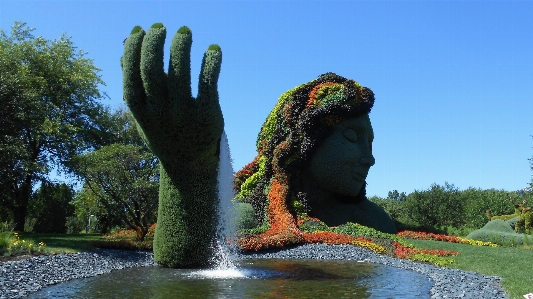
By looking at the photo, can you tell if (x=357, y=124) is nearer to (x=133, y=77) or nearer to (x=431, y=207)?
(x=133, y=77)

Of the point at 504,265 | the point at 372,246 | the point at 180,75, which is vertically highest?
the point at 180,75

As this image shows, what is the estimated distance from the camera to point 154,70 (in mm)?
8734

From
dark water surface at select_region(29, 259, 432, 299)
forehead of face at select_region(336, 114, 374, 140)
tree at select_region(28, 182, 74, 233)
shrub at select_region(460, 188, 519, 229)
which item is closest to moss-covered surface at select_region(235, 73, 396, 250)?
forehead of face at select_region(336, 114, 374, 140)

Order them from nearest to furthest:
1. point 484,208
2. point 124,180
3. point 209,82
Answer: point 209,82 < point 124,180 < point 484,208

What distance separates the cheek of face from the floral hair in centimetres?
37

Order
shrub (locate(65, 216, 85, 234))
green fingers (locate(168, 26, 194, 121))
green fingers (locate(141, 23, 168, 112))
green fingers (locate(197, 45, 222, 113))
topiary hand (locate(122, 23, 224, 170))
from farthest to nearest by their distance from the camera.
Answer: shrub (locate(65, 216, 85, 234))
green fingers (locate(197, 45, 222, 113))
green fingers (locate(168, 26, 194, 121))
topiary hand (locate(122, 23, 224, 170))
green fingers (locate(141, 23, 168, 112))

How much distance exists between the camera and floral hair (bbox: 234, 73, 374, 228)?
56.3 ft

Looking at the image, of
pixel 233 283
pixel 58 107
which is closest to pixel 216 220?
pixel 233 283

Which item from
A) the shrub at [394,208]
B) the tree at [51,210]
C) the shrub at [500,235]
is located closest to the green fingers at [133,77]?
the shrub at [500,235]

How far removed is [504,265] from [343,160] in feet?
25.2

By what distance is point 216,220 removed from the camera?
32.2 ft

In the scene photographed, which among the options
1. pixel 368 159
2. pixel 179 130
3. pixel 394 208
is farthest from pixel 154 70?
pixel 394 208

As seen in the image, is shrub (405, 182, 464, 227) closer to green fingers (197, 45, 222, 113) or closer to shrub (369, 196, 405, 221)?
shrub (369, 196, 405, 221)

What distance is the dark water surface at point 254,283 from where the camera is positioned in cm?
738
